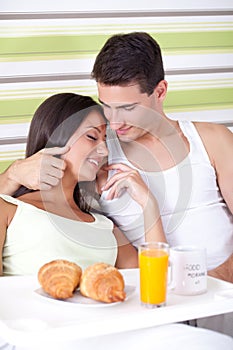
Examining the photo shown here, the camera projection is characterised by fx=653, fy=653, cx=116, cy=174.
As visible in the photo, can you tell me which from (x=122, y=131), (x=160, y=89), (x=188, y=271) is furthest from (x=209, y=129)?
(x=188, y=271)

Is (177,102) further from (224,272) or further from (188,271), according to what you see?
(188,271)

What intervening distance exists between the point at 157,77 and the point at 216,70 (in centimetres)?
59

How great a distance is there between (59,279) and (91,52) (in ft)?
4.11

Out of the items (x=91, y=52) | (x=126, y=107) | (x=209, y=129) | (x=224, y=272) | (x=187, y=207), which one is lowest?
(x=224, y=272)

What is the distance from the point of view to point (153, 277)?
1300mm

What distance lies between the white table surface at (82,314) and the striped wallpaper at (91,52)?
1.02m

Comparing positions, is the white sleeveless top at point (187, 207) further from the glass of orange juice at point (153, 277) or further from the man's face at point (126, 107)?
the glass of orange juice at point (153, 277)

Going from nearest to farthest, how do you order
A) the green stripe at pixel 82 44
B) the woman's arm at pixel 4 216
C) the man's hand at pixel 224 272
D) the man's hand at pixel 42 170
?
1. the woman's arm at pixel 4 216
2. the man's hand at pixel 42 170
3. the man's hand at pixel 224 272
4. the green stripe at pixel 82 44

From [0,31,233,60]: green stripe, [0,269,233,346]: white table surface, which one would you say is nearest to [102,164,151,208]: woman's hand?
[0,269,233,346]: white table surface

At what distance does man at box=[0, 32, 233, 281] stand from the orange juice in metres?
0.63

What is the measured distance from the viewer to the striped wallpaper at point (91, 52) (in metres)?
2.29

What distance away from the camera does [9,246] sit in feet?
5.68

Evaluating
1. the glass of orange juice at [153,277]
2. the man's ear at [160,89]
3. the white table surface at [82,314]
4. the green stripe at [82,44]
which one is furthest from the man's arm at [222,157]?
the glass of orange juice at [153,277]

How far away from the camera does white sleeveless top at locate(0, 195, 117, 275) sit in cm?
172
